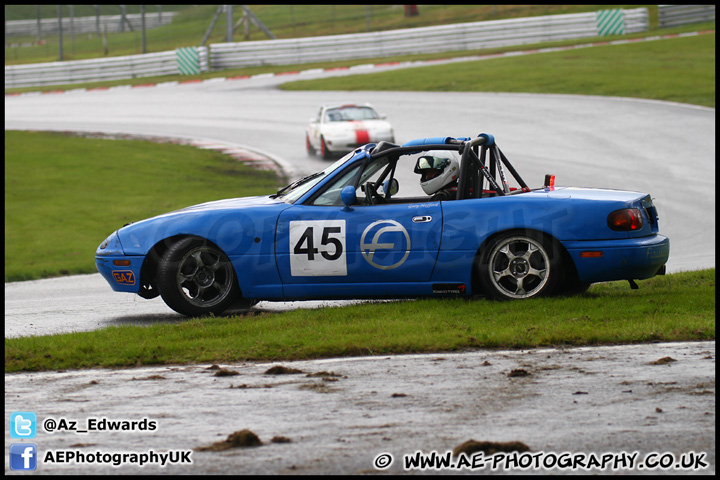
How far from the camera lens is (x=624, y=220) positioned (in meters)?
7.31

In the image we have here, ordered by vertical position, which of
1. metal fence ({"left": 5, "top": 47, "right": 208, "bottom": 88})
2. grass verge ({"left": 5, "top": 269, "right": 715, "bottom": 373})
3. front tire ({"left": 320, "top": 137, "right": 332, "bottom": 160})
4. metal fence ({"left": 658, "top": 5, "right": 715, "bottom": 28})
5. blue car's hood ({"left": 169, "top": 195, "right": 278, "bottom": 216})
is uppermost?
metal fence ({"left": 658, "top": 5, "right": 715, "bottom": 28})

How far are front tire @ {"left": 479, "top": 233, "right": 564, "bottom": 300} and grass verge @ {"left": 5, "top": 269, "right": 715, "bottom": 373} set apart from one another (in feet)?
0.46

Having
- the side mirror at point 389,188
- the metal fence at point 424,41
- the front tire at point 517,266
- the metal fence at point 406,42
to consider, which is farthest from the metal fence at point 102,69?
the front tire at point 517,266

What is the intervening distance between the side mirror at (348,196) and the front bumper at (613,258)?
169cm

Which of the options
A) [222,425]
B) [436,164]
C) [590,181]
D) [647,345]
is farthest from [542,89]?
[222,425]

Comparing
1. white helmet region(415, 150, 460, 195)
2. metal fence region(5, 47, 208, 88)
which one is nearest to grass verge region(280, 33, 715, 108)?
metal fence region(5, 47, 208, 88)

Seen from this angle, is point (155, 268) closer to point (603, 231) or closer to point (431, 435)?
point (603, 231)

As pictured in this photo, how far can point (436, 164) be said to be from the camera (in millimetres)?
7977

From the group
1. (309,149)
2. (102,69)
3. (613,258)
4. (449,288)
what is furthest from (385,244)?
(102,69)

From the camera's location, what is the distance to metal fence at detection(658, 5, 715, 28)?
4256cm

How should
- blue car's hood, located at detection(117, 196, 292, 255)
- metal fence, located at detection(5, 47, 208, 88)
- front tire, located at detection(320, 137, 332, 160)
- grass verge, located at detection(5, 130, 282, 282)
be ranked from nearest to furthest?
blue car's hood, located at detection(117, 196, 292, 255), grass verge, located at detection(5, 130, 282, 282), front tire, located at detection(320, 137, 332, 160), metal fence, located at detection(5, 47, 208, 88)

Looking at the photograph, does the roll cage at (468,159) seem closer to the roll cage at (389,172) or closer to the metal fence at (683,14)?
the roll cage at (389,172)

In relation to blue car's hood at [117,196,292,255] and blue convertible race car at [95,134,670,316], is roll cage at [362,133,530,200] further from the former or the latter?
blue car's hood at [117,196,292,255]

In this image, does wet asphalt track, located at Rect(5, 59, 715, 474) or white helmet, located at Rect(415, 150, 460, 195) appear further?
white helmet, located at Rect(415, 150, 460, 195)
